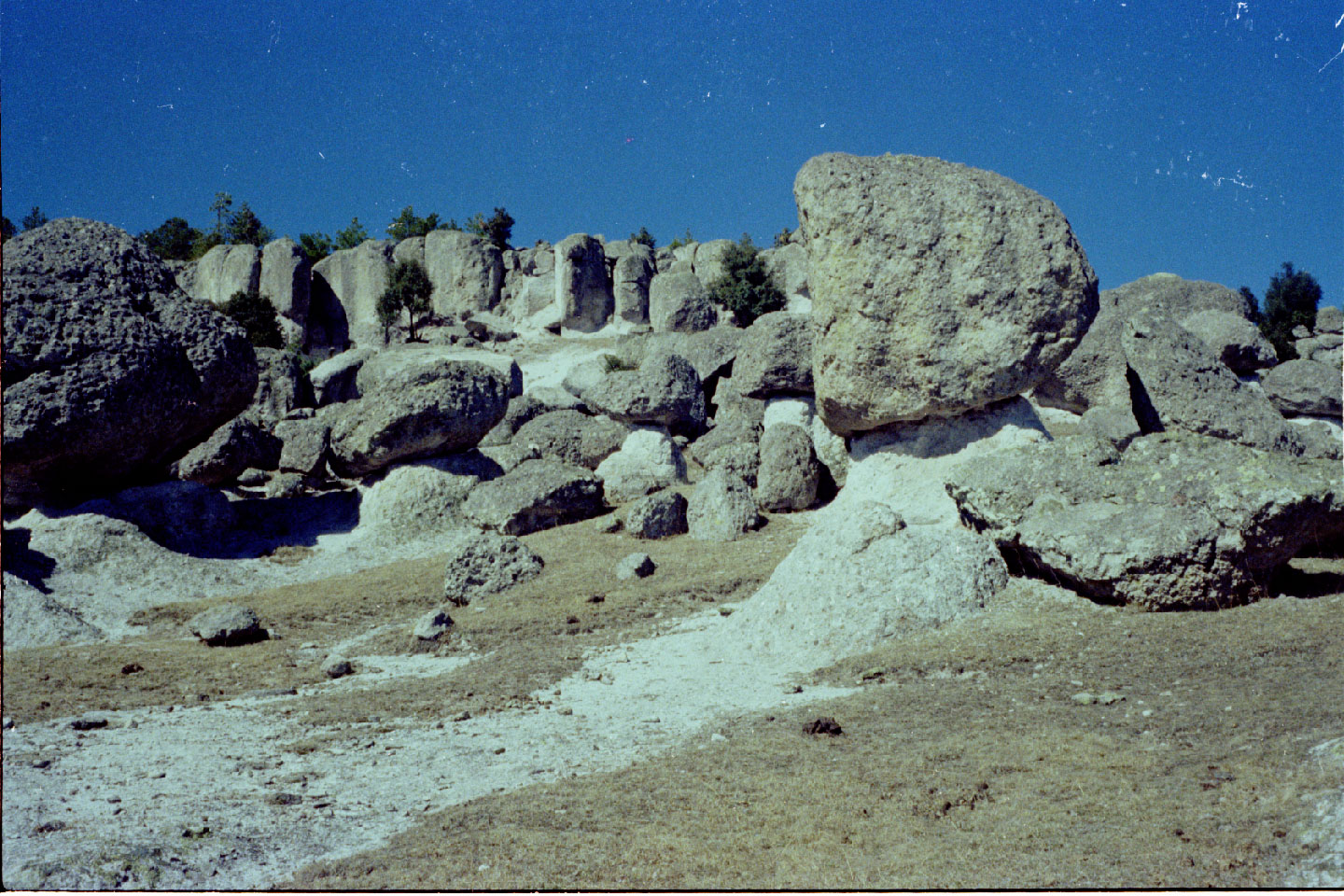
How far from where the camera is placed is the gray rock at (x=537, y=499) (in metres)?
12.9

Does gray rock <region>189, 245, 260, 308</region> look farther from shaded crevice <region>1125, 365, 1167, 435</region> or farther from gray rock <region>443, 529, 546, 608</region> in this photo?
shaded crevice <region>1125, 365, 1167, 435</region>

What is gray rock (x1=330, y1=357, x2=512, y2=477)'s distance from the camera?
45.6 feet

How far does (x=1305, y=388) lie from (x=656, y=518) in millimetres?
11789

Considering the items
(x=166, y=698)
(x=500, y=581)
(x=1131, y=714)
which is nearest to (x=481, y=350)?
(x=500, y=581)

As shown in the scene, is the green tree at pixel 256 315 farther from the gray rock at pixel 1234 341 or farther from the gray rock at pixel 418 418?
the gray rock at pixel 1234 341

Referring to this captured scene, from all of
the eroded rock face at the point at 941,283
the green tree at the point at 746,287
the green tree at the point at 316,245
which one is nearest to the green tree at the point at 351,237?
the green tree at the point at 316,245

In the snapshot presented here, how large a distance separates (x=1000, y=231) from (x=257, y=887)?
895 cm

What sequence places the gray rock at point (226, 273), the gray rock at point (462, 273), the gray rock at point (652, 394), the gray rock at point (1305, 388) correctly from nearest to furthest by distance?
the gray rock at point (652, 394), the gray rock at point (1305, 388), the gray rock at point (226, 273), the gray rock at point (462, 273)

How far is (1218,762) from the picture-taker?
15.4 ft

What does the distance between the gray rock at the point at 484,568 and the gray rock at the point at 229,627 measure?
5.97ft

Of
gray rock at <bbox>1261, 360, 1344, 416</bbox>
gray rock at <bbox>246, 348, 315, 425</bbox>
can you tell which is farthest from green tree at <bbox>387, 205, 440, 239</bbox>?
gray rock at <bbox>1261, 360, 1344, 416</bbox>

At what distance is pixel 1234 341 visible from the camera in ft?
58.0

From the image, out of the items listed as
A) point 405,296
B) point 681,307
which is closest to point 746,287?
point 681,307

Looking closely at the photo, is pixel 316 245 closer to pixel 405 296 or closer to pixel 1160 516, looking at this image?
pixel 405 296
